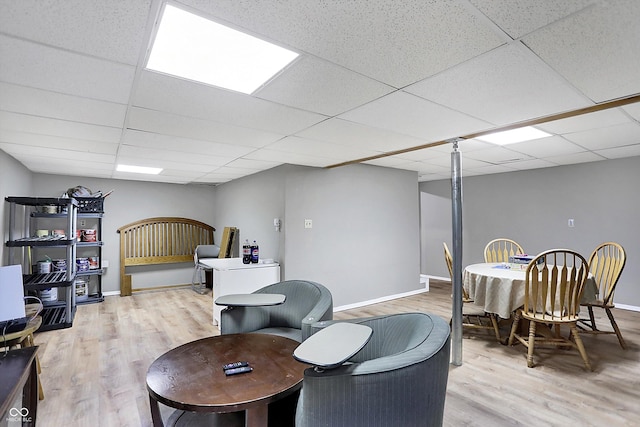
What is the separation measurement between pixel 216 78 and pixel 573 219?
5741 mm

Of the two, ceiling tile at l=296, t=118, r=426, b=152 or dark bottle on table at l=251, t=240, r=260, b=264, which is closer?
ceiling tile at l=296, t=118, r=426, b=152

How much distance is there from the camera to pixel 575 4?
4.06 ft

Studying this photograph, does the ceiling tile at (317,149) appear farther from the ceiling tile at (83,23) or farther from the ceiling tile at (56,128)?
the ceiling tile at (83,23)

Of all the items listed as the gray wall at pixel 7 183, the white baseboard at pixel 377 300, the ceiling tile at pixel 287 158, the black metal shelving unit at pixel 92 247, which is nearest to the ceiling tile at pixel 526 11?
the ceiling tile at pixel 287 158

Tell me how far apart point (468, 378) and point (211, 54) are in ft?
9.80

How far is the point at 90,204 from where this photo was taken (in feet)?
17.9

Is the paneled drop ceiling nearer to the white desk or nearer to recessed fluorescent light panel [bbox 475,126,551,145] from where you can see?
recessed fluorescent light panel [bbox 475,126,551,145]

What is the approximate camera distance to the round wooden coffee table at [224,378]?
1.48 m

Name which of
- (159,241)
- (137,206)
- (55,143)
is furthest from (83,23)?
(159,241)

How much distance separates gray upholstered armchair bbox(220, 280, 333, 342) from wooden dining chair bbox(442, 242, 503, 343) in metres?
1.62

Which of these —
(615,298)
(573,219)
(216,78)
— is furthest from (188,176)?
(615,298)

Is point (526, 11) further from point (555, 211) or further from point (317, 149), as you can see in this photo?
point (555, 211)

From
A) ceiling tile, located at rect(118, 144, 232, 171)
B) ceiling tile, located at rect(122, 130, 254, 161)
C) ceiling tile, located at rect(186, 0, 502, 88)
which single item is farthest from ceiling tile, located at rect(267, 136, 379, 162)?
ceiling tile, located at rect(186, 0, 502, 88)

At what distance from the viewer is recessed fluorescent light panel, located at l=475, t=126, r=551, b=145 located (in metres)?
3.13
